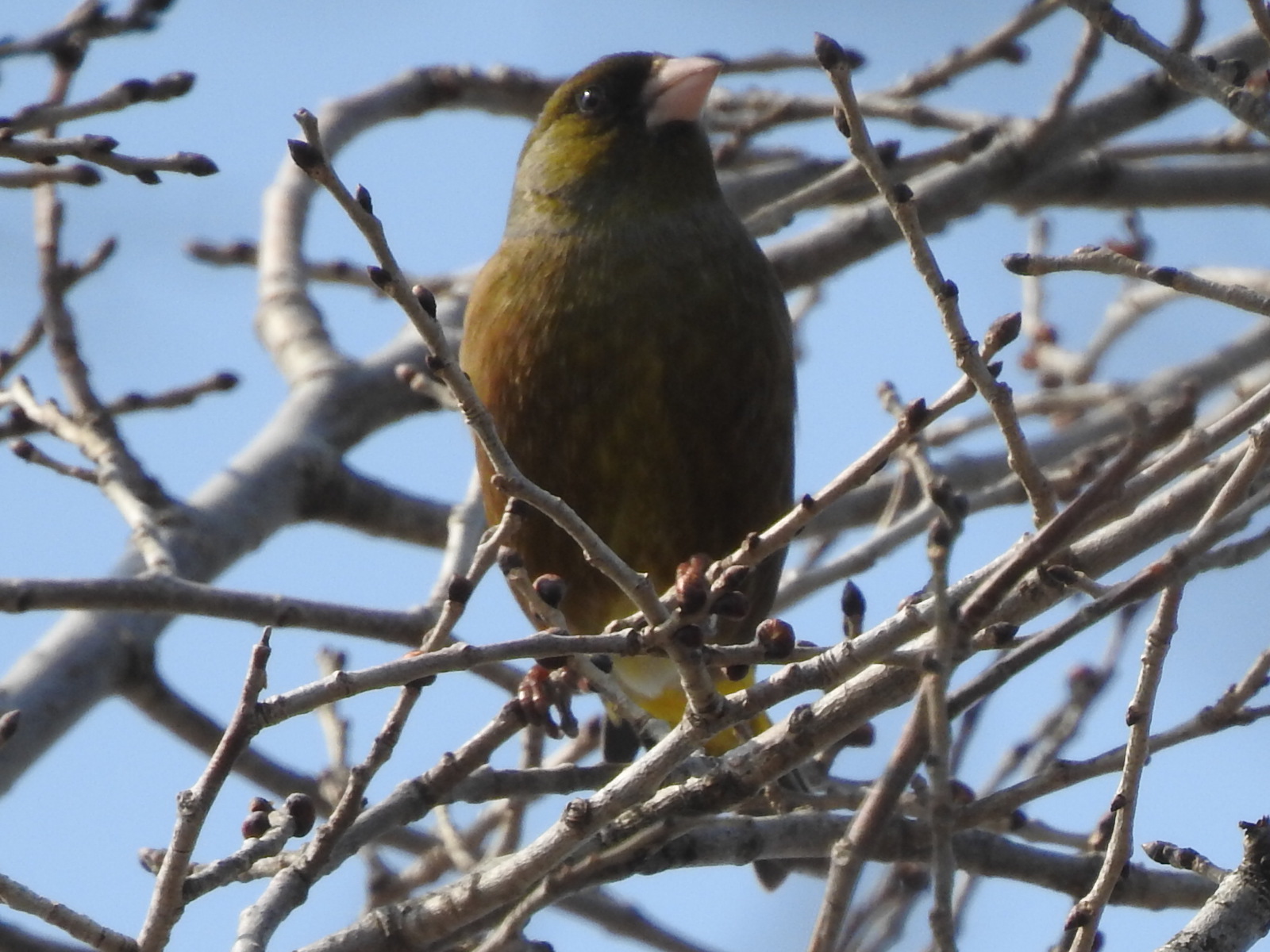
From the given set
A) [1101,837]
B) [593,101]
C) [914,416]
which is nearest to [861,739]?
[1101,837]

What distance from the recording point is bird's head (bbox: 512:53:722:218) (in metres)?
4.59

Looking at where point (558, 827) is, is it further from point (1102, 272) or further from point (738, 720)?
point (1102, 272)

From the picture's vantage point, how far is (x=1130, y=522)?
7.88 ft

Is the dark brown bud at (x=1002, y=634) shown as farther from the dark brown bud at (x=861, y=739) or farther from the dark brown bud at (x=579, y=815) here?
the dark brown bud at (x=861, y=739)

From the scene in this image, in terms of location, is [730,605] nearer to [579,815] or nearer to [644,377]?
[579,815]

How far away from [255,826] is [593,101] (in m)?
2.69

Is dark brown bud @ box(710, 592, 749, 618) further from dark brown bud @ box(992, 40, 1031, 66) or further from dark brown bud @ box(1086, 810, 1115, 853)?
dark brown bud @ box(992, 40, 1031, 66)

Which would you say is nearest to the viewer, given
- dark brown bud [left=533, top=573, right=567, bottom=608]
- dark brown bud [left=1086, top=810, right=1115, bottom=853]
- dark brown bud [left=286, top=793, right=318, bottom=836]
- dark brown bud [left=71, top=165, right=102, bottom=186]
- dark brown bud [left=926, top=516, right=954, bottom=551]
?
dark brown bud [left=926, top=516, right=954, bottom=551]

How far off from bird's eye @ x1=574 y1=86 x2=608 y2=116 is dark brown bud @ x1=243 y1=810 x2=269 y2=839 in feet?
8.69

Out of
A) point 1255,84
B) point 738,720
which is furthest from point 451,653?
point 1255,84

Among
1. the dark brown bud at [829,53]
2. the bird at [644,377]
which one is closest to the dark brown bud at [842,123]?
the dark brown bud at [829,53]

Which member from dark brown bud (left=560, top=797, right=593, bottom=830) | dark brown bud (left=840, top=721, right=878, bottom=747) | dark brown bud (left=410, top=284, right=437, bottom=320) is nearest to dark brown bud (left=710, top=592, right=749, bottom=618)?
dark brown bud (left=560, top=797, right=593, bottom=830)

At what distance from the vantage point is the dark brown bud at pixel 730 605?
2.53 m

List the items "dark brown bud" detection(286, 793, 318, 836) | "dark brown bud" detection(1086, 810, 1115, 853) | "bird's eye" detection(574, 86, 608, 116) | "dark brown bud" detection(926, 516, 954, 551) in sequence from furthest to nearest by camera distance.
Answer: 1. "bird's eye" detection(574, 86, 608, 116)
2. "dark brown bud" detection(1086, 810, 1115, 853)
3. "dark brown bud" detection(286, 793, 318, 836)
4. "dark brown bud" detection(926, 516, 954, 551)
